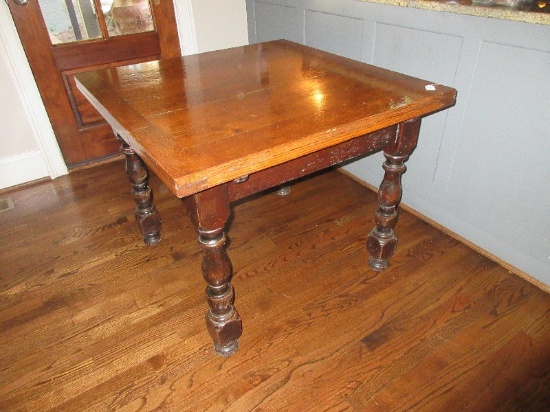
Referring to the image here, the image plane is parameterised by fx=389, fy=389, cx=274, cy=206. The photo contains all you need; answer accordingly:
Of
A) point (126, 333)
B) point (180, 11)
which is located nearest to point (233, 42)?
point (180, 11)

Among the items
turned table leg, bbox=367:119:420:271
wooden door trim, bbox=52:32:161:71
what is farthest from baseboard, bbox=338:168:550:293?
wooden door trim, bbox=52:32:161:71

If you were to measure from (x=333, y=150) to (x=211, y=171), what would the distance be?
Answer: 17.0 inches

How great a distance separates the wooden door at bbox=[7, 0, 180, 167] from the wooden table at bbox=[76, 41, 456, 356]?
902 millimetres

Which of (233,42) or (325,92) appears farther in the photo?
(233,42)

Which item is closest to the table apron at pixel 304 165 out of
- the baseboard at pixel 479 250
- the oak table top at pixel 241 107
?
the oak table top at pixel 241 107

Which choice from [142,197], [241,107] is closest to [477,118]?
[241,107]

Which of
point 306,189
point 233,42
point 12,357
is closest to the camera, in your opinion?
point 12,357

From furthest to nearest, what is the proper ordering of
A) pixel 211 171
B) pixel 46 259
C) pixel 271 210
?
pixel 271 210
pixel 46 259
pixel 211 171

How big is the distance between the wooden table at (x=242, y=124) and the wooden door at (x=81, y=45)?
90 centimetres

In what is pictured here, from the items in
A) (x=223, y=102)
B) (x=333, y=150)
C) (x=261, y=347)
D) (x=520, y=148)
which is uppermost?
(x=223, y=102)

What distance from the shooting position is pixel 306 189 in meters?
2.18

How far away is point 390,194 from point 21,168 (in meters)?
2.09

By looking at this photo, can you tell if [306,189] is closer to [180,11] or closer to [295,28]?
[295,28]

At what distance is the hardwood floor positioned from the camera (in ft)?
3.98
